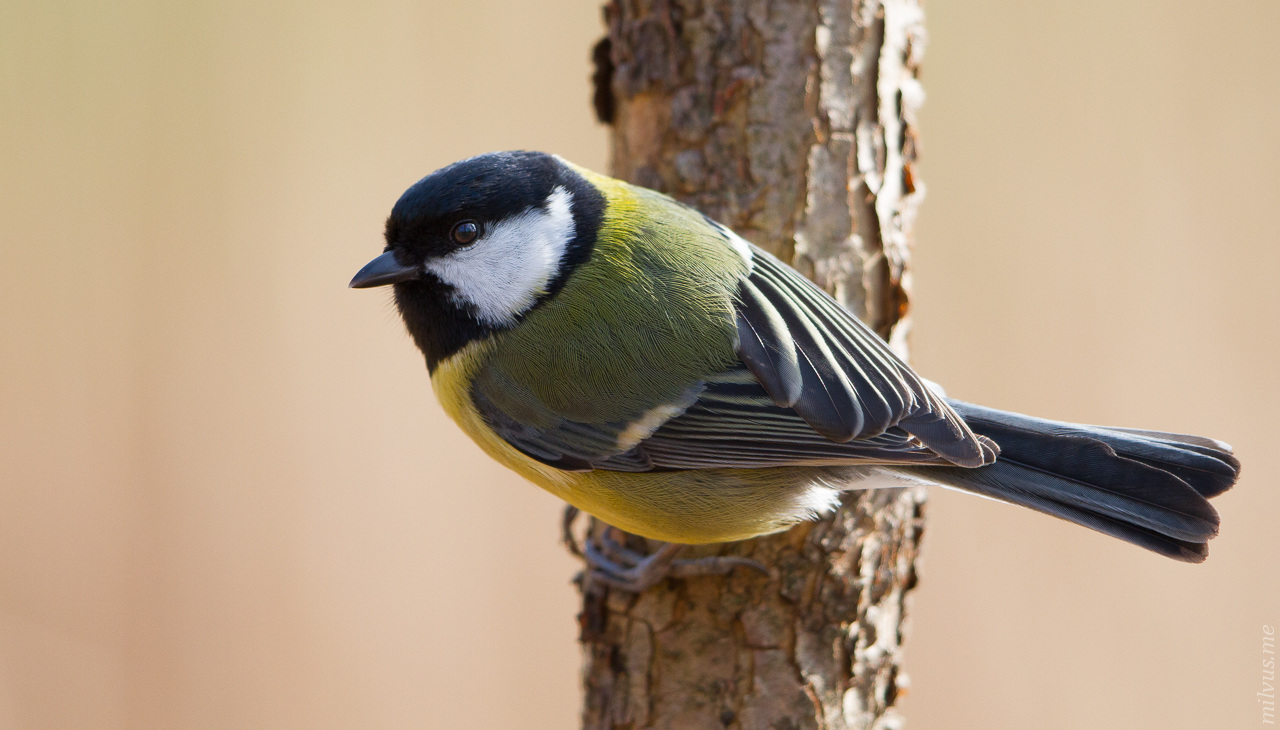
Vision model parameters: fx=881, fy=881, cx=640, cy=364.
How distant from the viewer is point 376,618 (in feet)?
7.43

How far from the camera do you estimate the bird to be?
1143 mm

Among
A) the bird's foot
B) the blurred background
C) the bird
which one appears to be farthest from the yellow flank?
the blurred background

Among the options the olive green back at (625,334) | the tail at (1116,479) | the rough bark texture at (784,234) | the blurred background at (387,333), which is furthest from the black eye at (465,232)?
the blurred background at (387,333)

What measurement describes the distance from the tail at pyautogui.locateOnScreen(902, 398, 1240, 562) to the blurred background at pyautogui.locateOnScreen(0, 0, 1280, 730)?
0.98 metres

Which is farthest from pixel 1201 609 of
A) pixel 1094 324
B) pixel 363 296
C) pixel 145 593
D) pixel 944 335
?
pixel 145 593

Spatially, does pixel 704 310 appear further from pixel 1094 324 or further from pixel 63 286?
pixel 63 286

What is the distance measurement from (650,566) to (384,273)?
2.03 ft

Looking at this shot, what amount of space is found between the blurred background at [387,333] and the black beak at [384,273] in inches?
44.9

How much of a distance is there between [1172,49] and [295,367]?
2.36m

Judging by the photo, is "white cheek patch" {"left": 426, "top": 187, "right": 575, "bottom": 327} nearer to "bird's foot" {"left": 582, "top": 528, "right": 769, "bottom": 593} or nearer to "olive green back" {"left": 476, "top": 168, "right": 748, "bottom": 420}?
"olive green back" {"left": 476, "top": 168, "right": 748, "bottom": 420}

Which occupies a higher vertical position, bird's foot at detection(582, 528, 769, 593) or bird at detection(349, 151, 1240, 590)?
bird at detection(349, 151, 1240, 590)

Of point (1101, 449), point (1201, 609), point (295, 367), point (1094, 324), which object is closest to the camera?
point (1101, 449)

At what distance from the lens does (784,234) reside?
4.95 ft

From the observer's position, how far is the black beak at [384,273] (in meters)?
1.24
